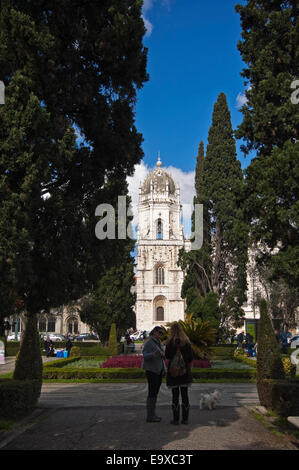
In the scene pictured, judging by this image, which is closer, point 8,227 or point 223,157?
point 8,227

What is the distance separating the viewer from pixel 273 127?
10328 millimetres

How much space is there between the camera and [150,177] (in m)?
71.6

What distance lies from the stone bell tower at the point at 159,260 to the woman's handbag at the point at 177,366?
5367 centimetres

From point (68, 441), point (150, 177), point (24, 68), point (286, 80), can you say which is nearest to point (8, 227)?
point (24, 68)

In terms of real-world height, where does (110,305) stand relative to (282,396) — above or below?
above

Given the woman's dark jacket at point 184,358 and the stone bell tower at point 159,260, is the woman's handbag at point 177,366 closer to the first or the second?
the woman's dark jacket at point 184,358

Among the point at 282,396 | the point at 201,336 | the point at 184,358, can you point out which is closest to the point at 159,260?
the point at 201,336

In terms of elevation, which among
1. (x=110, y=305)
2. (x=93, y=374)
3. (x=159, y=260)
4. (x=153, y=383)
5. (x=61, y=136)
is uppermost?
(x=159, y=260)

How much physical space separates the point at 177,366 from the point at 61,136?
441cm

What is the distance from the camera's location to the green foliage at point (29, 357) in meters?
9.04

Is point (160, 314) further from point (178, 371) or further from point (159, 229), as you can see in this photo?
point (178, 371)

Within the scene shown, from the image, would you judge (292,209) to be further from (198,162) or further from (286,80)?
(198,162)

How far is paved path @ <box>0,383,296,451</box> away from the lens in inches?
231
